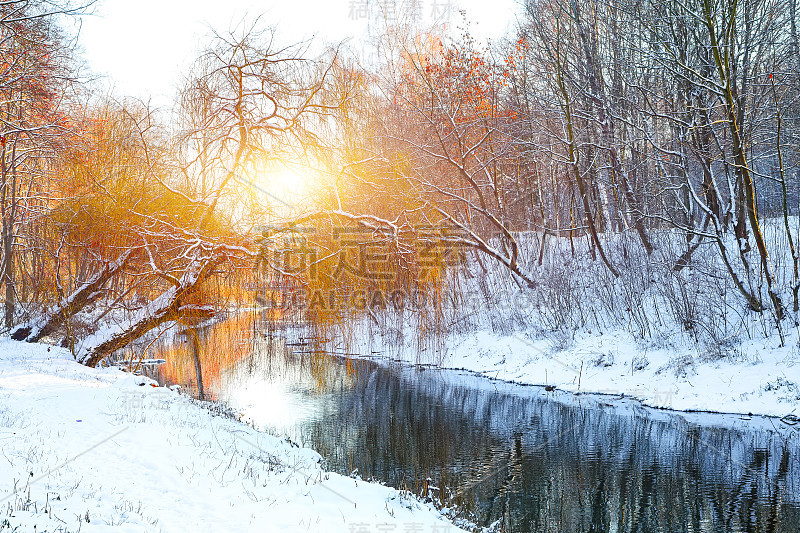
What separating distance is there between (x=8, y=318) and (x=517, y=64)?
2017 cm

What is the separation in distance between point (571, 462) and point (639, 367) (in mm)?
5629

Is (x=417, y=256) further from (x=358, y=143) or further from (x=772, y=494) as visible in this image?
(x=772, y=494)

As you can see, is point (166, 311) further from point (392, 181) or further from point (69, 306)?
point (392, 181)

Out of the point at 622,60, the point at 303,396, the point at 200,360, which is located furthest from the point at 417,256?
the point at 200,360

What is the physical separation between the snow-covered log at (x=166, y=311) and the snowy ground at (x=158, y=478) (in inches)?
165

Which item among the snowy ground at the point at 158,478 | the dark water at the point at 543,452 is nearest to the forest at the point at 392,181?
the dark water at the point at 543,452

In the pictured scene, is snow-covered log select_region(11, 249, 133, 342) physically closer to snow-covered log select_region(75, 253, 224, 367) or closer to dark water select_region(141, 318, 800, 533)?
snow-covered log select_region(75, 253, 224, 367)

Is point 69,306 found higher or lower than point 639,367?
higher

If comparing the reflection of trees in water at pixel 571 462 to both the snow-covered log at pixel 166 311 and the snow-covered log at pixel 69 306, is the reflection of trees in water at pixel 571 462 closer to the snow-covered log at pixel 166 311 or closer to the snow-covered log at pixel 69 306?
Result: the snow-covered log at pixel 166 311

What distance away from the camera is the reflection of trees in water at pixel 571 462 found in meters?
6.95

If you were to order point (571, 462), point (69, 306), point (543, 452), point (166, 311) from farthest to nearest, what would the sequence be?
point (69, 306) < point (166, 311) < point (543, 452) < point (571, 462)

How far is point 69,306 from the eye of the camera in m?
16.1

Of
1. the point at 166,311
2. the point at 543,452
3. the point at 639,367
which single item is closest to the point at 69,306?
the point at 166,311

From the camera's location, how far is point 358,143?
13.5m
